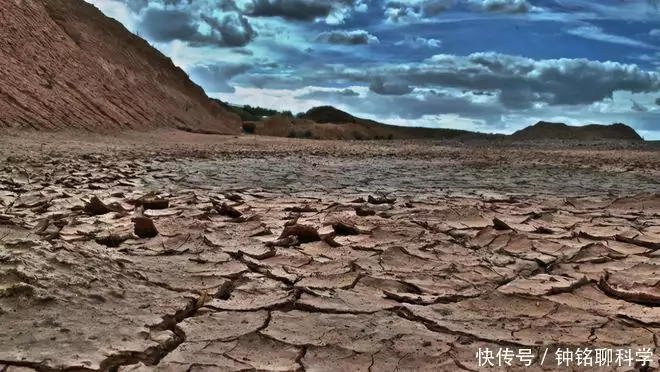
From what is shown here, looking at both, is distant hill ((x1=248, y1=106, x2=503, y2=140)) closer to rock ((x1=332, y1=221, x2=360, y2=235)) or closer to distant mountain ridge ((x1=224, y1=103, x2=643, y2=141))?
distant mountain ridge ((x1=224, y1=103, x2=643, y2=141))

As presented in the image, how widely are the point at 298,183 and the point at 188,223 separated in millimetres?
2376

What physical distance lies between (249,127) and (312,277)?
20229mm

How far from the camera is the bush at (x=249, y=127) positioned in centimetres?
2253

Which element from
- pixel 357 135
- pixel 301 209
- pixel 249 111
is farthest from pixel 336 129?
pixel 301 209

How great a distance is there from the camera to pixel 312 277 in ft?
9.76

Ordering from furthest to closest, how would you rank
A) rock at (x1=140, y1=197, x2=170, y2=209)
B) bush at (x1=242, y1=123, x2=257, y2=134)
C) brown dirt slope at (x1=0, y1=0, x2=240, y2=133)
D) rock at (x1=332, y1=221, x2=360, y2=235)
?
bush at (x1=242, y1=123, x2=257, y2=134) → brown dirt slope at (x1=0, y1=0, x2=240, y2=133) → rock at (x1=140, y1=197, x2=170, y2=209) → rock at (x1=332, y1=221, x2=360, y2=235)

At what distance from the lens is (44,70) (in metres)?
13.6

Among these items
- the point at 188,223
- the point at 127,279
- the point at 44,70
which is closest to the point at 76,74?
the point at 44,70

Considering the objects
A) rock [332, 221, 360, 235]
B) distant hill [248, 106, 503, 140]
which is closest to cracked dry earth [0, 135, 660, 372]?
rock [332, 221, 360, 235]

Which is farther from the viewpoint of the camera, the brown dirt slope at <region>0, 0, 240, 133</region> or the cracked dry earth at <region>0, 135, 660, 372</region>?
the brown dirt slope at <region>0, 0, 240, 133</region>

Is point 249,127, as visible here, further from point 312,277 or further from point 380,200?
point 312,277

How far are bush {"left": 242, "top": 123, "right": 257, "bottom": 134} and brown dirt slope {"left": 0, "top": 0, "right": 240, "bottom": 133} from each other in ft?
1.62

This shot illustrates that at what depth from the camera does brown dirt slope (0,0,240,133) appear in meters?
12.3

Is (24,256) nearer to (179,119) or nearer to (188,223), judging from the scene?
(188,223)
